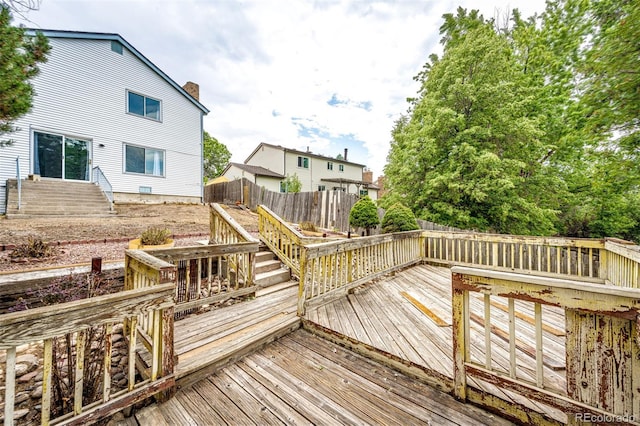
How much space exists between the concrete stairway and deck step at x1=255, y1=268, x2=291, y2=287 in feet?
24.7

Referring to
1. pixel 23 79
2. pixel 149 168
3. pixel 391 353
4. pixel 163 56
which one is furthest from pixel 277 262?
pixel 163 56

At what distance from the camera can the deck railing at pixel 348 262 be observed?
3303mm

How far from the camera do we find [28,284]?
9.65 feet

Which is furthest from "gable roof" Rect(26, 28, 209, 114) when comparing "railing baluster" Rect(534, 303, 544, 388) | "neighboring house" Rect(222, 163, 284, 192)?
"railing baluster" Rect(534, 303, 544, 388)

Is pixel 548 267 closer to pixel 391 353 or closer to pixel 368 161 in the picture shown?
pixel 391 353

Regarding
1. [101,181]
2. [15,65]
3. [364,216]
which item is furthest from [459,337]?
[101,181]

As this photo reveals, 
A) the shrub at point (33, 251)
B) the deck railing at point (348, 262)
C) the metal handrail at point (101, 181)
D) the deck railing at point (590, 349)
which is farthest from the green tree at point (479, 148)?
the metal handrail at point (101, 181)

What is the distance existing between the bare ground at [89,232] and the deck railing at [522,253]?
6054 millimetres

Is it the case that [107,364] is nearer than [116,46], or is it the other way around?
[107,364]

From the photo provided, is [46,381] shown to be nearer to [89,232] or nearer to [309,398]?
[309,398]

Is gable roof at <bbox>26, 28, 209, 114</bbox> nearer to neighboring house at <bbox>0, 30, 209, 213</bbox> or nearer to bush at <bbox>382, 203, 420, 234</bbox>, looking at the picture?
neighboring house at <bbox>0, 30, 209, 213</bbox>

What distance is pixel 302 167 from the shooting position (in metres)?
22.7

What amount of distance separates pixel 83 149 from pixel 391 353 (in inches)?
527

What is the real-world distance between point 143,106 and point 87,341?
42.5ft
